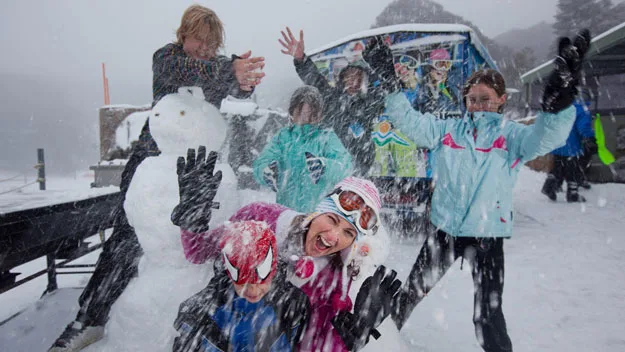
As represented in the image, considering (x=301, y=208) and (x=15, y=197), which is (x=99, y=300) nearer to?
(x=15, y=197)

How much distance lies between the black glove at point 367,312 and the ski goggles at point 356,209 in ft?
0.72

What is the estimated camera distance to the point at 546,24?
121188mm

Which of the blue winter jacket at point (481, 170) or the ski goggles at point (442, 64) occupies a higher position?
the ski goggles at point (442, 64)

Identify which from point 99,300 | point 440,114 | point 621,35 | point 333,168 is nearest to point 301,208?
point 333,168

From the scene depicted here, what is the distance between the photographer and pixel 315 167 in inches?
92.5

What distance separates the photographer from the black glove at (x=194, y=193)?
1543 millimetres

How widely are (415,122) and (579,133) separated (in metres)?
6.15

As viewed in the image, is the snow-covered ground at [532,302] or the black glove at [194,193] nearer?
the black glove at [194,193]

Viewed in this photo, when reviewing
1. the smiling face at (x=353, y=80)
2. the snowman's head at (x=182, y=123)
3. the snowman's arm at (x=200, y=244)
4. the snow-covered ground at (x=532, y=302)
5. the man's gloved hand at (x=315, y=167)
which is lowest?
the snow-covered ground at (x=532, y=302)

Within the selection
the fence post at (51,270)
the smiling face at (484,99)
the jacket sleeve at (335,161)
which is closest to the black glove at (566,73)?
the smiling face at (484,99)

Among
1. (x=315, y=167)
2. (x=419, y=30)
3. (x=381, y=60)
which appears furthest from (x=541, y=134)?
(x=419, y=30)

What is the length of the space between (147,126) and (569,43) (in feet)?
7.81

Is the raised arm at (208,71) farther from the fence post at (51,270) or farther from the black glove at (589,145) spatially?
the black glove at (589,145)

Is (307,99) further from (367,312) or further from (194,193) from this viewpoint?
(367,312)
